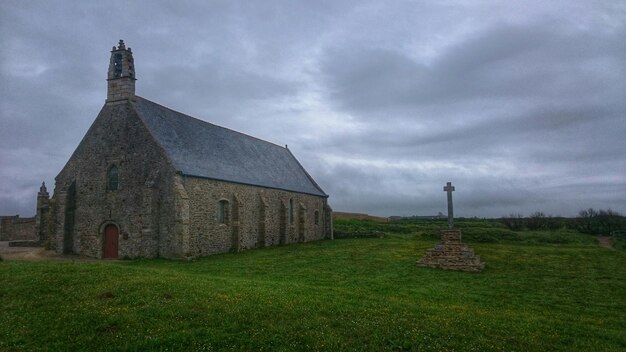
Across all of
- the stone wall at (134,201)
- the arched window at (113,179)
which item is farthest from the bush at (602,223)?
the arched window at (113,179)

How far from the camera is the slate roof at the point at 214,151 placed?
2509cm

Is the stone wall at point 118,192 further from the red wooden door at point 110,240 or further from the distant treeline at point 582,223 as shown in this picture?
the distant treeline at point 582,223

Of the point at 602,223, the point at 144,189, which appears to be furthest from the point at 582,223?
the point at 144,189

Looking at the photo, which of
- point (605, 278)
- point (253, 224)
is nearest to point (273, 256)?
point (253, 224)

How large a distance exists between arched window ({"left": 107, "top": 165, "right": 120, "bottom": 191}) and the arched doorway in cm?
222

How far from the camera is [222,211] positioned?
27.0 metres

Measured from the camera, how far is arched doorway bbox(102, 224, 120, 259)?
24.1 meters

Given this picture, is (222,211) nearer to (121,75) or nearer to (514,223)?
(121,75)

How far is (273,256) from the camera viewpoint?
24.3 m

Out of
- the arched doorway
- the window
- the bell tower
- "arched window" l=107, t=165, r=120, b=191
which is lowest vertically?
the arched doorway

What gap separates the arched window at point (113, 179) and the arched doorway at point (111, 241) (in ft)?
7.27

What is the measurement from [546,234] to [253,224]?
2505 cm

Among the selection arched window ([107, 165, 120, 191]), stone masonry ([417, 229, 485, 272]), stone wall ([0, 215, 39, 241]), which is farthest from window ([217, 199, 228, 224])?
stone wall ([0, 215, 39, 241])

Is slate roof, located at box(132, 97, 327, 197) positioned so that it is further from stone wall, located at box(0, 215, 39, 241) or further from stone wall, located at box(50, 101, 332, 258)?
stone wall, located at box(0, 215, 39, 241)
